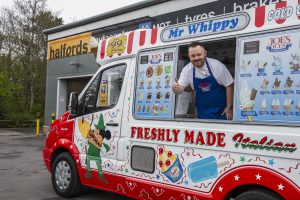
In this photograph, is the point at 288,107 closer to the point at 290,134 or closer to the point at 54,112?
the point at 290,134

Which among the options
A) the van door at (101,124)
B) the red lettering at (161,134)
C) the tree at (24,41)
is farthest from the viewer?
the tree at (24,41)

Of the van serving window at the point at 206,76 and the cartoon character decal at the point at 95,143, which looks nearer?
the van serving window at the point at 206,76

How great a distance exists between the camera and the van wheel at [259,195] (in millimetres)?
3488

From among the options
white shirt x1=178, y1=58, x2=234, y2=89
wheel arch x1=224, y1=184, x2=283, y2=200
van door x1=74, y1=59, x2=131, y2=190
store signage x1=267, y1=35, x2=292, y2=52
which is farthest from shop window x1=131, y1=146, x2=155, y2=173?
store signage x1=267, y1=35, x2=292, y2=52

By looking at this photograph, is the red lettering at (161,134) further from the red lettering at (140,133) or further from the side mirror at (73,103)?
the side mirror at (73,103)

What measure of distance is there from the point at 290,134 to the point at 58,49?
52.3ft

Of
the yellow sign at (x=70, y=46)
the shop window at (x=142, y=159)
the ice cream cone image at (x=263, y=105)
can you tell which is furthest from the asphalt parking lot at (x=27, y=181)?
the yellow sign at (x=70, y=46)

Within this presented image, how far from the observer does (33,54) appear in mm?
29250

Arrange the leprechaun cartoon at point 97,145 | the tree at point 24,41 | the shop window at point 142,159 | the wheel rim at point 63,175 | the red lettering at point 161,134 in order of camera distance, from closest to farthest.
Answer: the red lettering at point 161,134, the shop window at point 142,159, the leprechaun cartoon at point 97,145, the wheel rim at point 63,175, the tree at point 24,41

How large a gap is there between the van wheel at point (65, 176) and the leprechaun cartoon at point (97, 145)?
350 millimetres

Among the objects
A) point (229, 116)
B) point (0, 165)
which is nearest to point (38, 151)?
point (0, 165)

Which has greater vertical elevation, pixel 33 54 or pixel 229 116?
pixel 33 54

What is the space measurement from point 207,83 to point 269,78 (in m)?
1.03

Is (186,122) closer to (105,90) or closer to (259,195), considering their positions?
(259,195)
